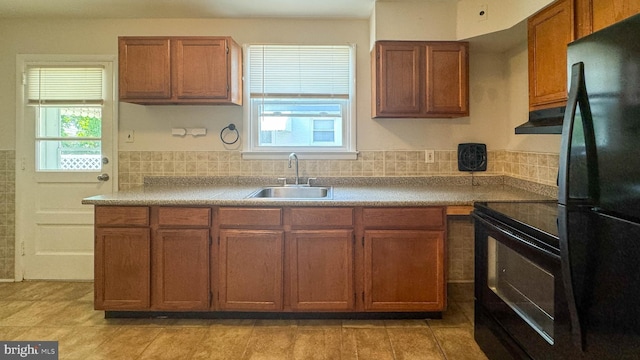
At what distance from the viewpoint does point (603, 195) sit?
1123 mm

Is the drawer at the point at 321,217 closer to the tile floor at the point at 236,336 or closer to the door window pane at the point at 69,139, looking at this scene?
the tile floor at the point at 236,336

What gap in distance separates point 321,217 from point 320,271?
35cm

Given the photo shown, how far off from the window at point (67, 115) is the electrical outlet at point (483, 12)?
301cm

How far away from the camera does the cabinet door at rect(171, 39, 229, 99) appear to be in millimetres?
2877

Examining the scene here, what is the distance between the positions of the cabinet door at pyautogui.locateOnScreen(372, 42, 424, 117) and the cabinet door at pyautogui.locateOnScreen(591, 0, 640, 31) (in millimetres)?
1199

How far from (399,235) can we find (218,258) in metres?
1.17

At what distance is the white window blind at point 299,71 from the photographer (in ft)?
10.6

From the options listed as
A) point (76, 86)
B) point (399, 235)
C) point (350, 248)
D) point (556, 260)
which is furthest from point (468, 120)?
point (76, 86)

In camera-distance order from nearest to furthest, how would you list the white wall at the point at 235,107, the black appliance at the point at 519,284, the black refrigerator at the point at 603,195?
the black refrigerator at the point at 603,195 → the black appliance at the point at 519,284 → the white wall at the point at 235,107

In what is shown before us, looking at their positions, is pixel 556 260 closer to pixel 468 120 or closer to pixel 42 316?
pixel 468 120

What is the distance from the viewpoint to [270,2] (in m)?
2.92

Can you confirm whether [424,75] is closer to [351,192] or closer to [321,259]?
[351,192]

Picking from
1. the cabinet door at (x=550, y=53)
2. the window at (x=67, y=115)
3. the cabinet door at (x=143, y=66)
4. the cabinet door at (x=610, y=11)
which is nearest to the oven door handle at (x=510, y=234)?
the cabinet door at (x=550, y=53)

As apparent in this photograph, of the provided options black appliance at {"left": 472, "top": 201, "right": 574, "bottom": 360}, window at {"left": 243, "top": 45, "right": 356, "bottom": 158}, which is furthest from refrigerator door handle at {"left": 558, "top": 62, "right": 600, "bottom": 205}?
window at {"left": 243, "top": 45, "right": 356, "bottom": 158}
